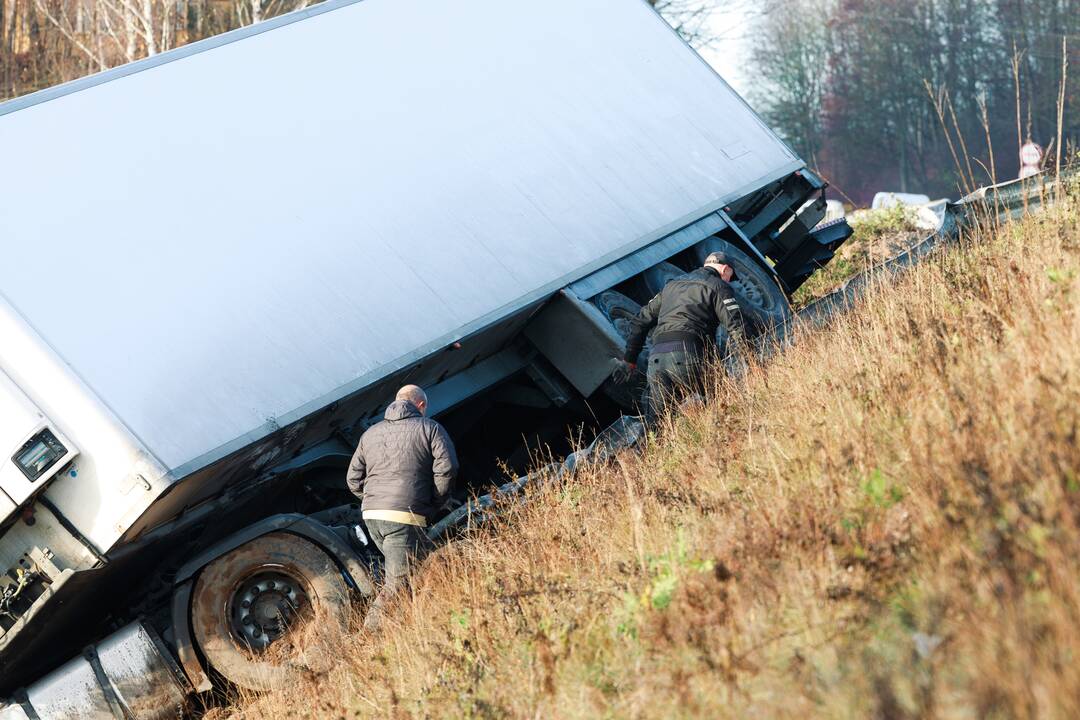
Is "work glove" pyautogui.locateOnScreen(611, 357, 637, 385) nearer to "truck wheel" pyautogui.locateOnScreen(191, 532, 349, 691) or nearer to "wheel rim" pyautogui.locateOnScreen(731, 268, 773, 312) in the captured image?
"wheel rim" pyautogui.locateOnScreen(731, 268, 773, 312)

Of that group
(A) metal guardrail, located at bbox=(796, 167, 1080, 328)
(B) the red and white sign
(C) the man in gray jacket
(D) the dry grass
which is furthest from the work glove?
(D) the dry grass

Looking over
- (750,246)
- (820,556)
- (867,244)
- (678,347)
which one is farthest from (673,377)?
(867,244)

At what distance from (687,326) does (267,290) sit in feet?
9.22

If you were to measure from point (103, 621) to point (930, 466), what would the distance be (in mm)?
5480

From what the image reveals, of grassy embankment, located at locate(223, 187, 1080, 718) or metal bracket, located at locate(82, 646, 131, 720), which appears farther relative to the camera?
metal bracket, located at locate(82, 646, 131, 720)

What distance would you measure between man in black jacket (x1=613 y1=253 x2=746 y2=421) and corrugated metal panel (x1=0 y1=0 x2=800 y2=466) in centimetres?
78

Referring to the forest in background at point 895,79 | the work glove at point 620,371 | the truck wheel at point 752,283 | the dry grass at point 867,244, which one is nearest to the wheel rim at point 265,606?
the work glove at point 620,371

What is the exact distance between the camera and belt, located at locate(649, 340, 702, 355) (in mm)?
8469

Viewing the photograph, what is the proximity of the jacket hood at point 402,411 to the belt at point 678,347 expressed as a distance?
187cm

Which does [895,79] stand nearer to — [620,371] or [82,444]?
[620,371]

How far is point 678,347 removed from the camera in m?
8.48

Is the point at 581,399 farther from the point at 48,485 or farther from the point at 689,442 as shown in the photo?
the point at 48,485

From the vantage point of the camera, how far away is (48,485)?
6.66 meters

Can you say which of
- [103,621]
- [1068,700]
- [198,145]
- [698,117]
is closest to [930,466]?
[1068,700]
